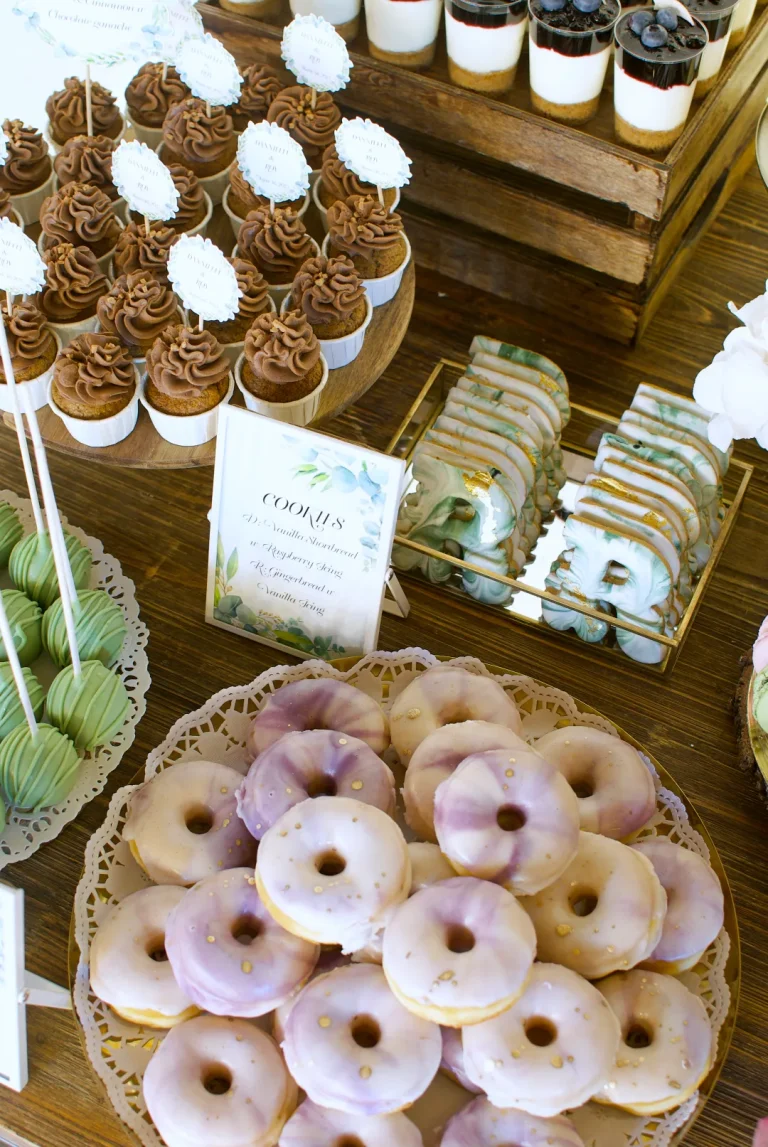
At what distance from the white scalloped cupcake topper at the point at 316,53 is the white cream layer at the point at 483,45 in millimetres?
177

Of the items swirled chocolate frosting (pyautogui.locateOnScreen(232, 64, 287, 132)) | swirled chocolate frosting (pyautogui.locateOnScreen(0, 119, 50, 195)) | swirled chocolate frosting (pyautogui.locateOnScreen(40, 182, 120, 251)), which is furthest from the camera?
swirled chocolate frosting (pyautogui.locateOnScreen(232, 64, 287, 132))

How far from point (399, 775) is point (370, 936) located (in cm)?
26

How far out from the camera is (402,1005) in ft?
3.15

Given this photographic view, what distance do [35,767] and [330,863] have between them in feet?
1.24

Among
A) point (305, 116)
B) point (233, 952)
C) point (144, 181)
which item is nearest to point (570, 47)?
point (305, 116)

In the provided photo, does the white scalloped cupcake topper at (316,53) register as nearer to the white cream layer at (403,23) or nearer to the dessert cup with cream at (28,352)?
the white cream layer at (403,23)

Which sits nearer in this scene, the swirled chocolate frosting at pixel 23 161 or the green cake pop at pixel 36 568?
the green cake pop at pixel 36 568

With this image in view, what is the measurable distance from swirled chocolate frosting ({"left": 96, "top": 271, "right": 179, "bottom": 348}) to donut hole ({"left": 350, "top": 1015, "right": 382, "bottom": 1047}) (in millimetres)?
837

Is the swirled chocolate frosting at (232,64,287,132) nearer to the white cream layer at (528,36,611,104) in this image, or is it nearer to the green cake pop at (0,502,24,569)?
the white cream layer at (528,36,611,104)

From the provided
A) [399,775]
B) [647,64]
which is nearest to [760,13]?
[647,64]

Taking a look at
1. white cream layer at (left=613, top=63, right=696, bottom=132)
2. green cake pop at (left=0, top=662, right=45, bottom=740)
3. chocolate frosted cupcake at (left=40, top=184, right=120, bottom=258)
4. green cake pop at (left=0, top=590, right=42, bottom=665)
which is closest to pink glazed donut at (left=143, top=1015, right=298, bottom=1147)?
green cake pop at (left=0, top=662, right=45, bottom=740)

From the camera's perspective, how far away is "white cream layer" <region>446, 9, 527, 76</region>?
63.6 inches

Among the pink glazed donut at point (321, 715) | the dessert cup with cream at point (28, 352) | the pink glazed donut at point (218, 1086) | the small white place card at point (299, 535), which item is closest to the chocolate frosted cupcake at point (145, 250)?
the dessert cup with cream at point (28, 352)

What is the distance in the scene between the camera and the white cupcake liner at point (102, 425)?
1.35 meters
